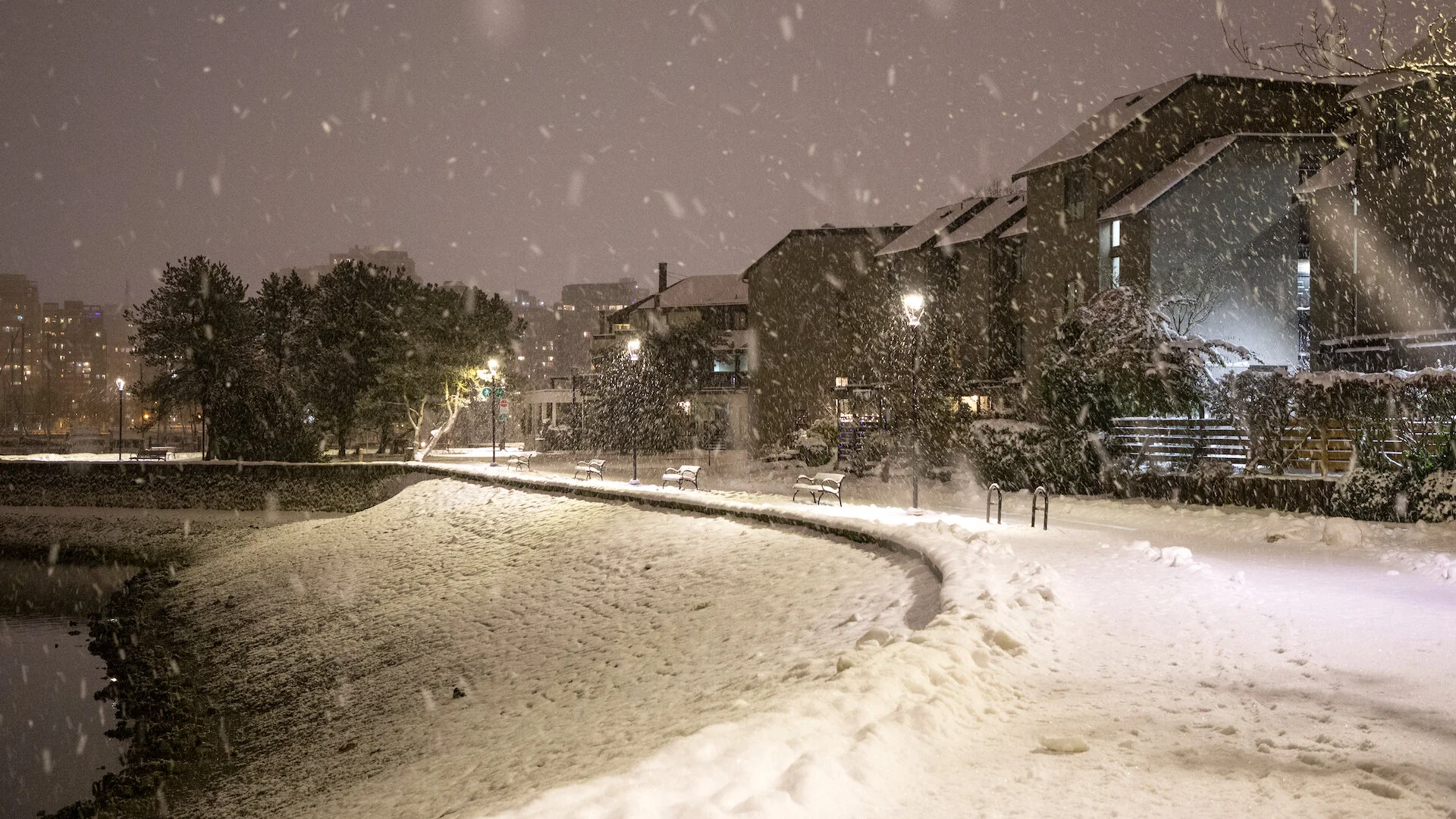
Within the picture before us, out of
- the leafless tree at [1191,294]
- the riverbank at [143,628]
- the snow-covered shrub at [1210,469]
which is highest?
the leafless tree at [1191,294]

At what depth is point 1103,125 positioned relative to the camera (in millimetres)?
38594

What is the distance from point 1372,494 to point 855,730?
15762mm

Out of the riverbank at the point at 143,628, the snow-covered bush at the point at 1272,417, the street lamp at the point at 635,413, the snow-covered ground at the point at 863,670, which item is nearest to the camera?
the snow-covered ground at the point at 863,670

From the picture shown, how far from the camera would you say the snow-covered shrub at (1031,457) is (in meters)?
25.6

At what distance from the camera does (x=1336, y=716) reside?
279 inches

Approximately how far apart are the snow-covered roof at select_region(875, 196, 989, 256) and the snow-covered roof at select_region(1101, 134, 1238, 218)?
12.3 meters

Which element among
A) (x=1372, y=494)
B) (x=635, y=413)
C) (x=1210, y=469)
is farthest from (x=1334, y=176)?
(x=635, y=413)

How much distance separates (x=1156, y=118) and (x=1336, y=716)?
3369 cm

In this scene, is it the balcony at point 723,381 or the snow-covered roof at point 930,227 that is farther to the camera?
the balcony at point 723,381

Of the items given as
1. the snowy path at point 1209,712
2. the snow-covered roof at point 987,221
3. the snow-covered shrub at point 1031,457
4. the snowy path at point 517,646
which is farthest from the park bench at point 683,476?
the snow-covered roof at point 987,221

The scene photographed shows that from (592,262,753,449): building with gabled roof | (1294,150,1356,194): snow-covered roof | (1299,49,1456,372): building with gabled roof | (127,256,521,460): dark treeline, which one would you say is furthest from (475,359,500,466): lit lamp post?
(1299,49,1456,372): building with gabled roof

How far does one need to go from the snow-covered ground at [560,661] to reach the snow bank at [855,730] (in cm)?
3

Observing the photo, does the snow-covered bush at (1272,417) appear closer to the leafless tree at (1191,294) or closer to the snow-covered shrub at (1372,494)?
the snow-covered shrub at (1372,494)

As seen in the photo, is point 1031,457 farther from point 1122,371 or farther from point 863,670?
point 863,670
